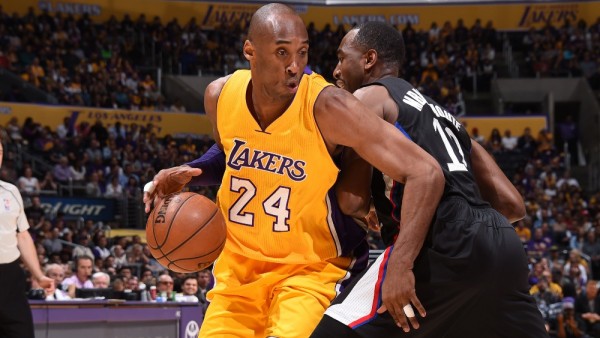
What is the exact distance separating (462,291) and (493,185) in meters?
0.79

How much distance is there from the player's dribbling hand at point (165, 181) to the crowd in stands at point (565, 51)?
2220cm

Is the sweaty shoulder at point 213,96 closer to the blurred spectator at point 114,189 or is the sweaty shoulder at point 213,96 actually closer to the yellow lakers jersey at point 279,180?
the yellow lakers jersey at point 279,180

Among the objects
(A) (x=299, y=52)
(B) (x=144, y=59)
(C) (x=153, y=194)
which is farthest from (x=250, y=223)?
(B) (x=144, y=59)

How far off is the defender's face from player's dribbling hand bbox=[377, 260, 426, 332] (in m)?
0.88

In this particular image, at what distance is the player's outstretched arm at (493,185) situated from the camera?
148 inches

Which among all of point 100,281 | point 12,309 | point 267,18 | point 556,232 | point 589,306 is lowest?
point 556,232

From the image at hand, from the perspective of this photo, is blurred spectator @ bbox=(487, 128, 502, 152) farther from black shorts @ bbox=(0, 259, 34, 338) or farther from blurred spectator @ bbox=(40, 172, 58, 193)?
black shorts @ bbox=(0, 259, 34, 338)

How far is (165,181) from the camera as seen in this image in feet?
12.5

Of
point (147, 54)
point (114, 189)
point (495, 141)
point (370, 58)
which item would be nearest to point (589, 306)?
point (370, 58)

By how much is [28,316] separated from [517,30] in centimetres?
2361

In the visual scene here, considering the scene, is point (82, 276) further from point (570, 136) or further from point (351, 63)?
point (570, 136)

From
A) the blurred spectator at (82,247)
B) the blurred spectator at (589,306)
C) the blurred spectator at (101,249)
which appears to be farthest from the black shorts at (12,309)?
the blurred spectator at (589,306)

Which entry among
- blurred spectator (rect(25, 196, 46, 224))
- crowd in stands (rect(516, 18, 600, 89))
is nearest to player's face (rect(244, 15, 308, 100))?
blurred spectator (rect(25, 196, 46, 224))

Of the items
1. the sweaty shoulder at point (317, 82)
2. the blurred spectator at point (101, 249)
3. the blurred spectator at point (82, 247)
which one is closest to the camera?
the sweaty shoulder at point (317, 82)
